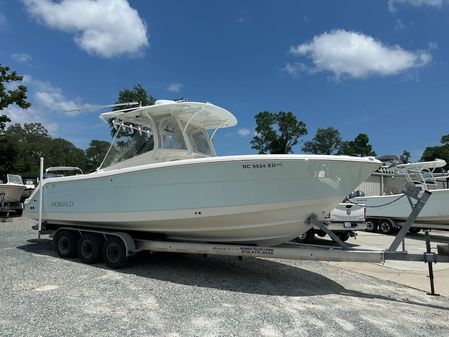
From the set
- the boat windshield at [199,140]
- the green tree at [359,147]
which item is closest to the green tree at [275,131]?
the green tree at [359,147]

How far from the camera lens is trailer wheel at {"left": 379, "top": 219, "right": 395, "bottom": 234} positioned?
1529 centimetres

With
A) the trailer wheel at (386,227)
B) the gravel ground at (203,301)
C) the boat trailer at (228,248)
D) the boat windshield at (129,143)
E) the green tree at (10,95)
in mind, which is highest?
the green tree at (10,95)

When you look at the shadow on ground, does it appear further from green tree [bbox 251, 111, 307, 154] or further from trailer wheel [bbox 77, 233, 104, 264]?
green tree [bbox 251, 111, 307, 154]

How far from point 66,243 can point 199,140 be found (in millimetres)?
3467

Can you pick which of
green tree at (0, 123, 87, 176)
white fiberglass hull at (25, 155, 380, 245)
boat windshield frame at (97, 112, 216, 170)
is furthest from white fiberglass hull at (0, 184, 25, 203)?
green tree at (0, 123, 87, 176)

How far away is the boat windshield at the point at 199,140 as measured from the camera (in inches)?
315

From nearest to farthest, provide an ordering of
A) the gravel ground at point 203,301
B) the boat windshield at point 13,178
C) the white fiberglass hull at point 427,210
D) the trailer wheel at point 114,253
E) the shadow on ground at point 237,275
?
the gravel ground at point 203,301, the shadow on ground at point 237,275, the trailer wheel at point 114,253, the white fiberglass hull at point 427,210, the boat windshield at point 13,178

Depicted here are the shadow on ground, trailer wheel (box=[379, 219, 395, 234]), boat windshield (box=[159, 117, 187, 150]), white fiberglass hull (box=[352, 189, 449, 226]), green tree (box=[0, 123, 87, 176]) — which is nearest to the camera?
the shadow on ground

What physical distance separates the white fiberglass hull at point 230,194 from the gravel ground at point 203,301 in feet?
2.75

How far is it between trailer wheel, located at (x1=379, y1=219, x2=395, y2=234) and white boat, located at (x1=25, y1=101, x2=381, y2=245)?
987cm

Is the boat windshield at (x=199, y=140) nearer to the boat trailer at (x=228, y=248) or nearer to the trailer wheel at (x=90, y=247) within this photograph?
the boat trailer at (x=228, y=248)

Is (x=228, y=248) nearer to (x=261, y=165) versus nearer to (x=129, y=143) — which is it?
(x=261, y=165)

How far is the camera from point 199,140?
8281 mm

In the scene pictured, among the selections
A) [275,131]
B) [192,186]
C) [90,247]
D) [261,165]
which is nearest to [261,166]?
[261,165]
